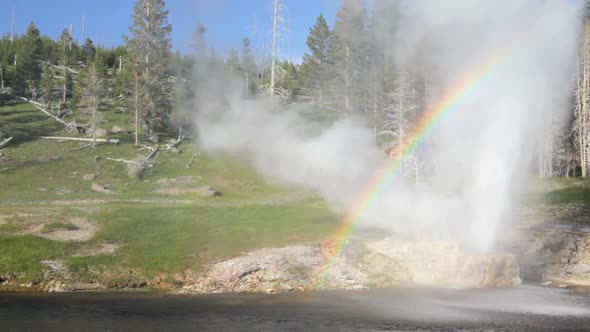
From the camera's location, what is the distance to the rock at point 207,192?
51.9 m

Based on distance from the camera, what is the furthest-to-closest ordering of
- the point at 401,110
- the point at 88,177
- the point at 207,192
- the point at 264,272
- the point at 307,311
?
the point at 401,110 → the point at 88,177 → the point at 207,192 → the point at 264,272 → the point at 307,311

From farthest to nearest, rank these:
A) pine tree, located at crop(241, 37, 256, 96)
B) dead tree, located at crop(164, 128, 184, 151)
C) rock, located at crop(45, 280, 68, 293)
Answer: pine tree, located at crop(241, 37, 256, 96)
dead tree, located at crop(164, 128, 184, 151)
rock, located at crop(45, 280, 68, 293)

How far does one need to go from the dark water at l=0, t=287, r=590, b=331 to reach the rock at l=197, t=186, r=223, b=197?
86.6 ft

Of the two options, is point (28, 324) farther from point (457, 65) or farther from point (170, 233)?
point (457, 65)

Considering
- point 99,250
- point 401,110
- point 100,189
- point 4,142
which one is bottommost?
point 99,250

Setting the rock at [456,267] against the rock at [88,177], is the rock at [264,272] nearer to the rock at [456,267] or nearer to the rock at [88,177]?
the rock at [456,267]

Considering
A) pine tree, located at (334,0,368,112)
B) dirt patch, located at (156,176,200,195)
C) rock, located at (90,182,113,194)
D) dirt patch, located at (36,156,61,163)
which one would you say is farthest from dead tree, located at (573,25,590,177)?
dirt patch, located at (36,156,61,163)

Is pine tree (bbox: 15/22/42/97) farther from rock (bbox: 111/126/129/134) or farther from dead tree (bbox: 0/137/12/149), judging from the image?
dead tree (bbox: 0/137/12/149)

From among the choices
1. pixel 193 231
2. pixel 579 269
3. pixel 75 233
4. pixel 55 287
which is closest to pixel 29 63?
pixel 75 233

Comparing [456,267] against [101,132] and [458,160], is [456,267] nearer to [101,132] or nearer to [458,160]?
[458,160]

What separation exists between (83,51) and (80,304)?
106994 mm

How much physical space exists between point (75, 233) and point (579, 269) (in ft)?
95.0

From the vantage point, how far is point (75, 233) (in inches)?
1324

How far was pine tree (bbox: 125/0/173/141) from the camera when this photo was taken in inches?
2931
